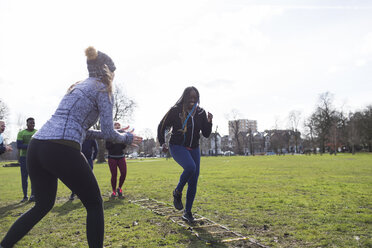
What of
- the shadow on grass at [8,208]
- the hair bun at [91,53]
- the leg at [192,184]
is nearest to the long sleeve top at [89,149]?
the shadow on grass at [8,208]

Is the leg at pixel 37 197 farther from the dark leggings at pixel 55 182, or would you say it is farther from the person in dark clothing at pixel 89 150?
the person in dark clothing at pixel 89 150

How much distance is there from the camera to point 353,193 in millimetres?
7695

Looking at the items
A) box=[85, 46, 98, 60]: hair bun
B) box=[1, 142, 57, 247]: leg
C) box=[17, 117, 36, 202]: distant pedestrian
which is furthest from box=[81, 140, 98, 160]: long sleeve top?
box=[85, 46, 98, 60]: hair bun

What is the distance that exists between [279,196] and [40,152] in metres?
6.35

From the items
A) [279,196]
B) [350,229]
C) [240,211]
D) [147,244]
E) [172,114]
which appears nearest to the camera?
[147,244]

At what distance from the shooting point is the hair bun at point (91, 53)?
2.86 meters

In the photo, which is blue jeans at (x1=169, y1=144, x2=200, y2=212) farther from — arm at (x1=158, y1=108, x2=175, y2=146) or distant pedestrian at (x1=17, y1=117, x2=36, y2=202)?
distant pedestrian at (x1=17, y1=117, x2=36, y2=202)

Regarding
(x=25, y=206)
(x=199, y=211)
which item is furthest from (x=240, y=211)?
(x=25, y=206)

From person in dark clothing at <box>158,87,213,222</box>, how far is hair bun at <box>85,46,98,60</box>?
7.09 ft

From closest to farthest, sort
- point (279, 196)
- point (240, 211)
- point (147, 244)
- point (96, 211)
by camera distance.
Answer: point (96, 211) → point (147, 244) → point (240, 211) → point (279, 196)

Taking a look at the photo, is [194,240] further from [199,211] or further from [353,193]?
[353,193]

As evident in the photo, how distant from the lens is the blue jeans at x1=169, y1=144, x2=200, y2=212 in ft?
15.1

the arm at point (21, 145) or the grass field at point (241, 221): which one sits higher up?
the arm at point (21, 145)

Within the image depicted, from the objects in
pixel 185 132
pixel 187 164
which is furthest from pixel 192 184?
pixel 185 132
